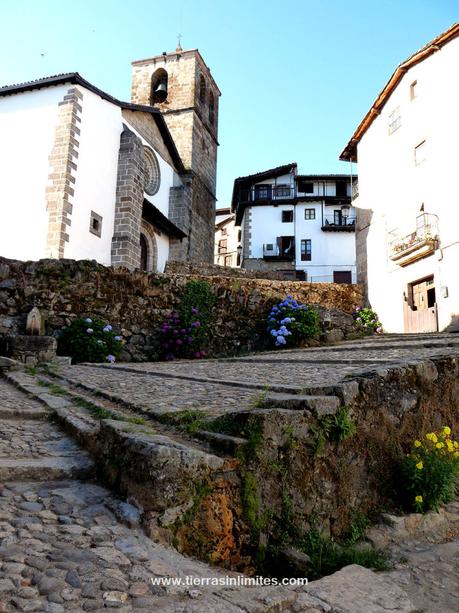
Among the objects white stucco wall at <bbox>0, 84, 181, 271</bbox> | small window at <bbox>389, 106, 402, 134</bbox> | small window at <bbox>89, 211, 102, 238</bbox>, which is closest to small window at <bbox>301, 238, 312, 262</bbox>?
small window at <bbox>389, 106, 402, 134</bbox>

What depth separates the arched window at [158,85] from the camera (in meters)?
27.4

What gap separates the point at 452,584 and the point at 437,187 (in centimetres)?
1502

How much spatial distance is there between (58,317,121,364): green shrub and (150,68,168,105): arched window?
22.5m

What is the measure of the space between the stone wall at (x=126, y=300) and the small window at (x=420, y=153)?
7.85 m

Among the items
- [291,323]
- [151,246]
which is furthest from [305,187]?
Answer: [291,323]

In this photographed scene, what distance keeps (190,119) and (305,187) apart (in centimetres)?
1272

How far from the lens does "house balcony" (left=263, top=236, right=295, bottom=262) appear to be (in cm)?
3450

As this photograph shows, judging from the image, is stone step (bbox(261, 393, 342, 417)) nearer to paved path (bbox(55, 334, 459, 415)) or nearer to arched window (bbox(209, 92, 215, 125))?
paved path (bbox(55, 334, 459, 415))

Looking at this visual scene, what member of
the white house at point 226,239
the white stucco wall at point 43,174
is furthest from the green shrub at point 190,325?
the white house at point 226,239

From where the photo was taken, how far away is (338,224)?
112 ft

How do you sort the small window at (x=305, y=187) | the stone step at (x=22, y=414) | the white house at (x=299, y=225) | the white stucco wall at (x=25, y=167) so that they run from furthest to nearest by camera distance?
the small window at (x=305, y=187) → the white house at (x=299, y=225) → the white stucco wall at (x=25, y=167) → the stone step at (x=22, y=414)

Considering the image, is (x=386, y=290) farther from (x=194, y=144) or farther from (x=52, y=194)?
(x=194, y=144)

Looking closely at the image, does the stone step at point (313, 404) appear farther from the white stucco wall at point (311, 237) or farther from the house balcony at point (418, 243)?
the white stucco wall at point (311, 237)

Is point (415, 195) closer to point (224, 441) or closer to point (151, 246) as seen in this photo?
point (151, 246)
